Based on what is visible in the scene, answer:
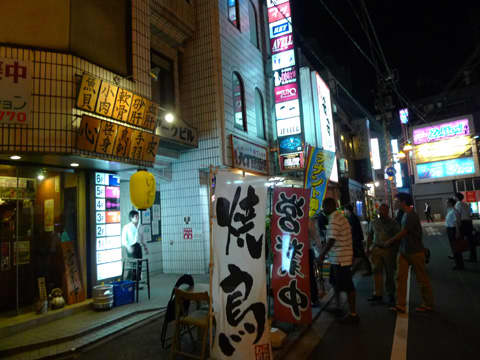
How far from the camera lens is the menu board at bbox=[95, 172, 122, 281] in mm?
8258

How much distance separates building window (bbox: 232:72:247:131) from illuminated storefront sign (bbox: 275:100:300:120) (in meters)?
1.87

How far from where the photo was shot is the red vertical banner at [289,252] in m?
5.77

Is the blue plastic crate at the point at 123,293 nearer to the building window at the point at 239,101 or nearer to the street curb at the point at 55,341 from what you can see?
the street curb at the point at 55,341

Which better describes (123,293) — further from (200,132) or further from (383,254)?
(383,254)

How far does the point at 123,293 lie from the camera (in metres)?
7.88

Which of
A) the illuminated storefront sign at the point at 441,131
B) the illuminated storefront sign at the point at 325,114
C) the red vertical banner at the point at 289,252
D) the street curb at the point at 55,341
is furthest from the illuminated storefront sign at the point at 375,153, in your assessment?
the street curb at the point at 55,341

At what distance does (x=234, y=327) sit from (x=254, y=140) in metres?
9.97

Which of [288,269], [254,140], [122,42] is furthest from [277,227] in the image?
[254,140]

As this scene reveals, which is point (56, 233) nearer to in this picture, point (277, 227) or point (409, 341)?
point (277, 227)

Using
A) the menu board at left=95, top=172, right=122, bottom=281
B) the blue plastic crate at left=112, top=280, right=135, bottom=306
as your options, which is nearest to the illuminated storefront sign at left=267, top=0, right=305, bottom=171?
the menu board at left=95, top=172, right=122, bottom=281

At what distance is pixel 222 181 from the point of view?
4.32 m

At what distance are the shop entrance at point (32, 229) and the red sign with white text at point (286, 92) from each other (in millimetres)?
9153

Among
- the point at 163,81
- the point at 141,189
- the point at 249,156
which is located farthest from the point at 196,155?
the point at 141,189

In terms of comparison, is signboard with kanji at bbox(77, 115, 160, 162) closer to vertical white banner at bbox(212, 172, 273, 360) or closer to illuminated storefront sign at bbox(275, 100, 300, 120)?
vertical white banner at bbox(212, 172, 273, 360)
